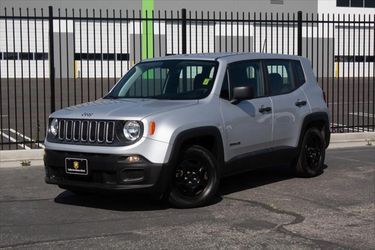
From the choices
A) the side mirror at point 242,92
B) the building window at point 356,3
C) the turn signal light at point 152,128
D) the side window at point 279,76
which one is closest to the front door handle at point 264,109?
the side window at point 279,76

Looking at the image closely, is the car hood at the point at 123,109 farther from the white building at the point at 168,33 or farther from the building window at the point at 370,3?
the building window at the point at 370,3

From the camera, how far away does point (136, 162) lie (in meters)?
6.51

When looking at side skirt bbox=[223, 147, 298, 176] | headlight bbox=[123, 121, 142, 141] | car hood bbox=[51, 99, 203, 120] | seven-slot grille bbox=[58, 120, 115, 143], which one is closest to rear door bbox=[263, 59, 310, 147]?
side skirt bbox=[223, 147, 298, 176]

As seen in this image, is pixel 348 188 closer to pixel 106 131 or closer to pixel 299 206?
pixel 299 206

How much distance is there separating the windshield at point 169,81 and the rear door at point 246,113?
265mm

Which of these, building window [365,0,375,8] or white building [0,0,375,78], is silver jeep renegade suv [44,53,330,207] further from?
building window [365,0,375,8]

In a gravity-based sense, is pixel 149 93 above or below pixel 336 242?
above

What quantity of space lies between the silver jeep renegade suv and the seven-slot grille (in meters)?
0.01

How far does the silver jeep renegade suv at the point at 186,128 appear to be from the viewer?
6566 mm

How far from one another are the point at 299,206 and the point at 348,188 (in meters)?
1.39

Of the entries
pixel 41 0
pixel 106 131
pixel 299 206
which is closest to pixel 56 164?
pixel 106 131

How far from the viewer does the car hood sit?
21.9ft

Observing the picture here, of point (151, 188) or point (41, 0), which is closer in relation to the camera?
point (151, 188)

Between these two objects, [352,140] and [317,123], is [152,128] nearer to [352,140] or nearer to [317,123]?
[317,123]
